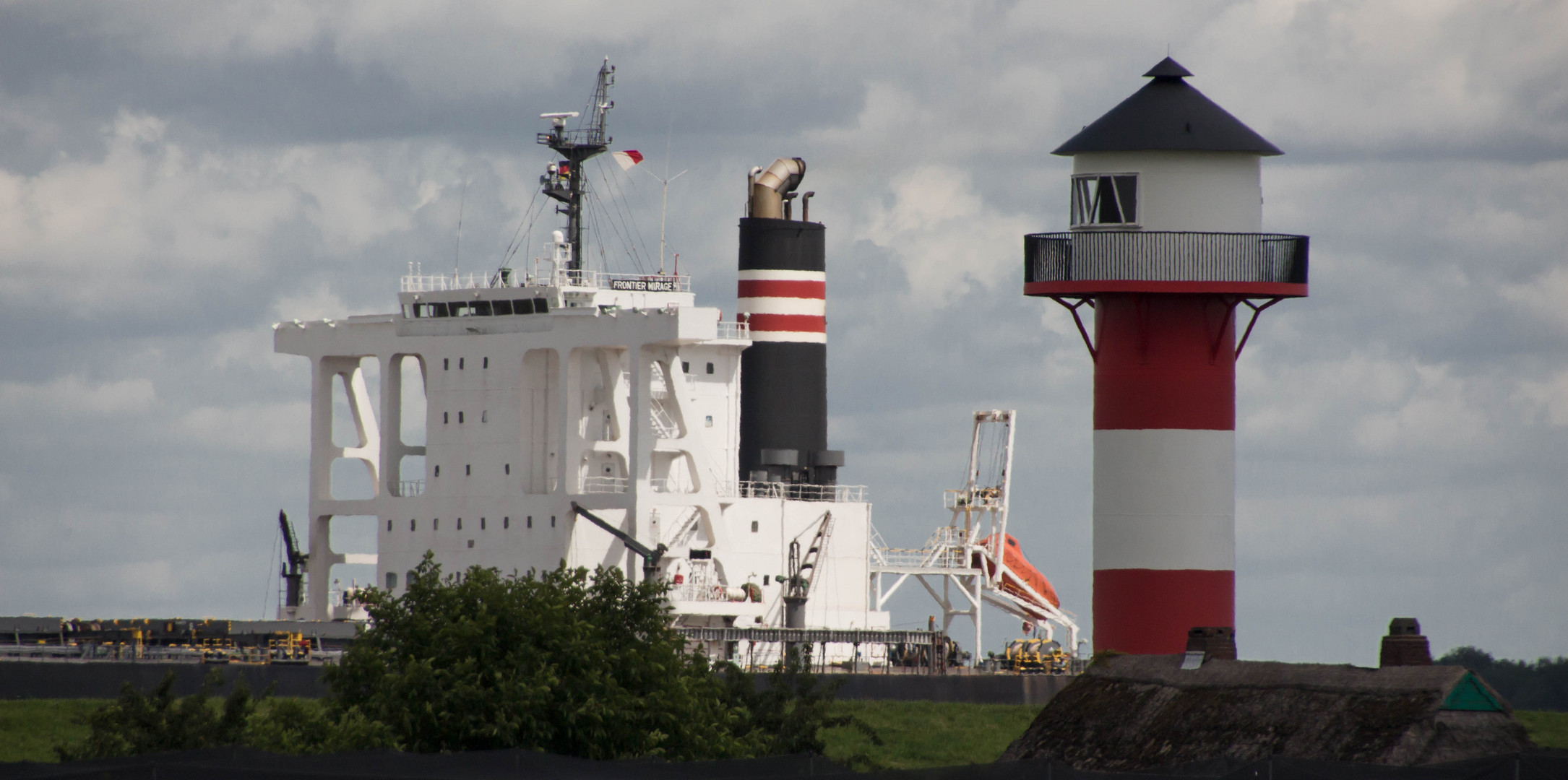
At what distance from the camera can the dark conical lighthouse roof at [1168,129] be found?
31203 millimetres

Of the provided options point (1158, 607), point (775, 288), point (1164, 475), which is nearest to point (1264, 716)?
point (1158, 607)

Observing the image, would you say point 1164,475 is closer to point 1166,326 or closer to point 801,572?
point 1166,326

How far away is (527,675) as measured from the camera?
24875mm

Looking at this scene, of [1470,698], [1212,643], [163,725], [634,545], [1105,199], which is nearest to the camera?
[1470,698]

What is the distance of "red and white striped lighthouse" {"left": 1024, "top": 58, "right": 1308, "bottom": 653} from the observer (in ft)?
100

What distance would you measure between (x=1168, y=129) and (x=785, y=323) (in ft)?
104

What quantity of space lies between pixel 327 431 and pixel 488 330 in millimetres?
6264

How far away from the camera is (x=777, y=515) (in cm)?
5638

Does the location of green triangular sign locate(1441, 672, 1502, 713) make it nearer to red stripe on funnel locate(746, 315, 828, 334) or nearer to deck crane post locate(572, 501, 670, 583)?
deck crane post locate(572, 501, 670, 583)

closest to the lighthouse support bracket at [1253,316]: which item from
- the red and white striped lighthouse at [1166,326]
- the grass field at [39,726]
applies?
the red and white striped lighthouse at [1166,326]

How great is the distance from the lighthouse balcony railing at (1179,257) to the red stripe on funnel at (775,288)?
3082 centimetres

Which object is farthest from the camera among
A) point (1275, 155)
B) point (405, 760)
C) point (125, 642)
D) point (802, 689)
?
point (125, 642)

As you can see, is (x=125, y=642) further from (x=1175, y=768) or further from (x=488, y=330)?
(x=1175, y=768)

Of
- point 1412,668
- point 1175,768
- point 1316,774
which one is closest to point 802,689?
point 1175,768
